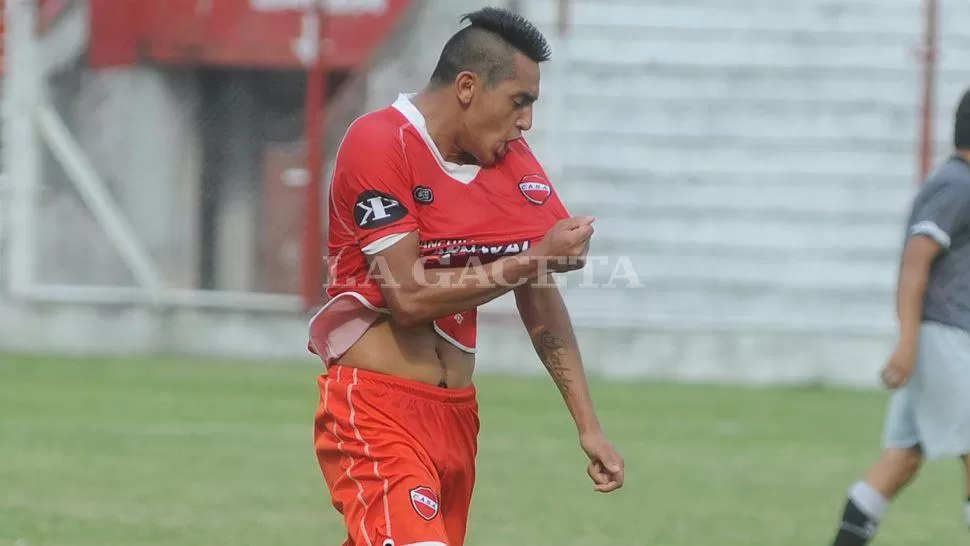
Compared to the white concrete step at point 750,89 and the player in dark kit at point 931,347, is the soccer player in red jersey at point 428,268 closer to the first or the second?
the player in dark kit at point 931,347

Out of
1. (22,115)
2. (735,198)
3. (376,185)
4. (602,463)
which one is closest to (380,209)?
(376,185)

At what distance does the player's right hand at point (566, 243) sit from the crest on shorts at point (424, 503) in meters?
0.72

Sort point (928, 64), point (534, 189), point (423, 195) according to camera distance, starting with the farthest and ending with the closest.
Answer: point (928, 64) < point (534, 189) < point (423, 195)

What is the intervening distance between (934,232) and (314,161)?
9.87 metres

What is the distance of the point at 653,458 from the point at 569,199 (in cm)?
621

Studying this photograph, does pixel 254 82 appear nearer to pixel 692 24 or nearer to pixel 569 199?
pixel 569 199

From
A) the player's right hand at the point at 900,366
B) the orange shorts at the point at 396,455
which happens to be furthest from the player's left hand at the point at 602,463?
the player's right hand at the point at 900,366

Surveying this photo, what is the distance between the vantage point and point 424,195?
4887 millimetres

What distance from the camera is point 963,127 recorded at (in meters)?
7.45

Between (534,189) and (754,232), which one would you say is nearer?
(534,189)

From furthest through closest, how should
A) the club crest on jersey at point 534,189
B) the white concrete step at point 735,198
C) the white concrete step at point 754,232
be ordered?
the white concrete step at point 735,198
the white concrete step at point 754,232
the club crest on jersey at point 534,189

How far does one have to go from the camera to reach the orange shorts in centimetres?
473

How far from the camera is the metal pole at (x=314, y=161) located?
637 inches

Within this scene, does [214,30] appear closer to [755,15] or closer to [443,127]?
Answer: [755,15]
